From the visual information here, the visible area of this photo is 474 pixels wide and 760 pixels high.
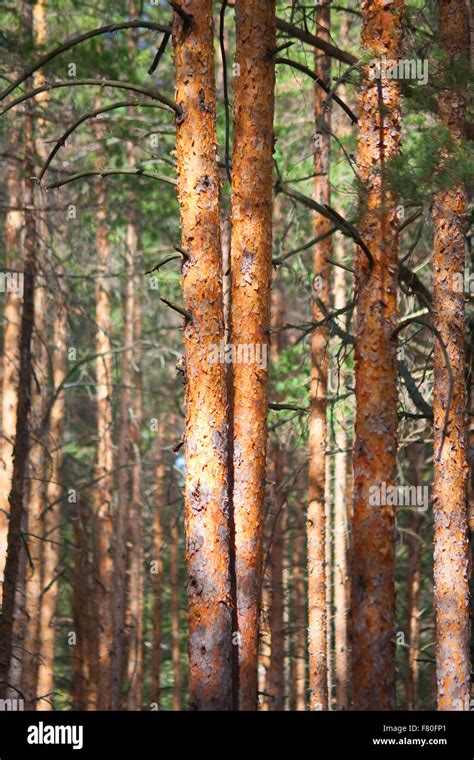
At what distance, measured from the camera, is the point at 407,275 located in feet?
36.8

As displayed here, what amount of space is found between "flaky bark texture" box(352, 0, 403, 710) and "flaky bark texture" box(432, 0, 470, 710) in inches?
44.3

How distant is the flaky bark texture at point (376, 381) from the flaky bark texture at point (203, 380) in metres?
1.30

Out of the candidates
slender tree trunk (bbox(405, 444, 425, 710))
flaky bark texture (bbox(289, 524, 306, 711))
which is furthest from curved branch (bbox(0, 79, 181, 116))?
flaky bark texture (bbox(289, 524, 306, 711))

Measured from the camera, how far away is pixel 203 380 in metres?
7.22

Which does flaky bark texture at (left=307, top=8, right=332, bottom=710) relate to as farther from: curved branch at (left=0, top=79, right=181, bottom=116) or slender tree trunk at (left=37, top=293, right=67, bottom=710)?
curved branch at (left=0, top=79, right=181, bottom=116)

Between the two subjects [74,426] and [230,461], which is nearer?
[230,461]

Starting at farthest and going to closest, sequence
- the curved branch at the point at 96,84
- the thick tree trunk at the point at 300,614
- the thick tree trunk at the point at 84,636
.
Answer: the thick tree trunk at the point at 300,614, the thick tree trunk at the point at 84,636, the curved branch at the point at 96,84

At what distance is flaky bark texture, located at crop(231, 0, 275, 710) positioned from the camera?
761 cm

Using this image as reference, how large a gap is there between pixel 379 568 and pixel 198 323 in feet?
7.25

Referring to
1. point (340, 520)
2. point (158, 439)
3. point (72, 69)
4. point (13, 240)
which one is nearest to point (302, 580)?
point (158, 439)

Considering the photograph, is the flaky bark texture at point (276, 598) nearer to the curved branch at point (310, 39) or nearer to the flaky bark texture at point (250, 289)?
the curved branch at point (310, 39)

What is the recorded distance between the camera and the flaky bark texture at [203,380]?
A: 7004 mm

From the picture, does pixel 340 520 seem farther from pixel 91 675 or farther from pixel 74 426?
pixel 74 426

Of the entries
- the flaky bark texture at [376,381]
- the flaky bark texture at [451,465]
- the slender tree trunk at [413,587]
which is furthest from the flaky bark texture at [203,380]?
the slender tree trunk at [413,587]
